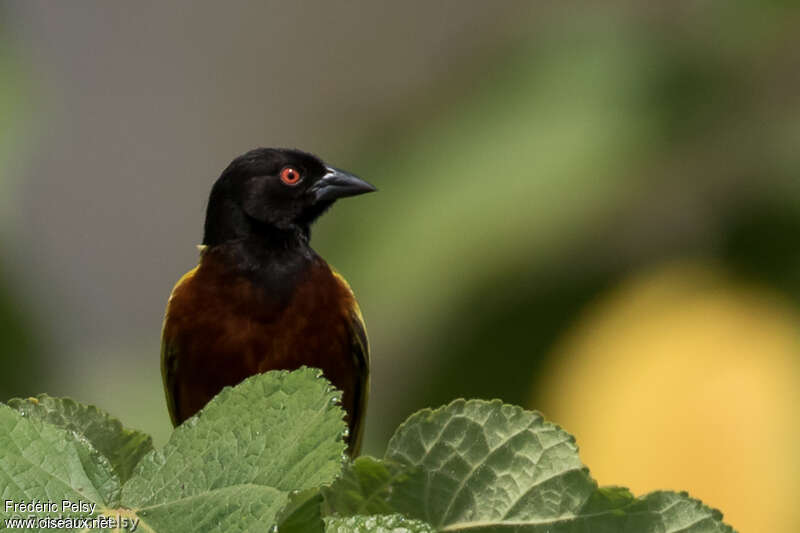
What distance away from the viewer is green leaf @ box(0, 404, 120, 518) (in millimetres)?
163

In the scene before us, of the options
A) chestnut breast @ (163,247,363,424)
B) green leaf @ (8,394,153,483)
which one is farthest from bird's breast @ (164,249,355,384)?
green leaf @ (8,394,153,483)

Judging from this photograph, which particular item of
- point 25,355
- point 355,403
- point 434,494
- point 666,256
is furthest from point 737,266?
point 434,494

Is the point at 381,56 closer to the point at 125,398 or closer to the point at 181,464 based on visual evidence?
the point at 125,398

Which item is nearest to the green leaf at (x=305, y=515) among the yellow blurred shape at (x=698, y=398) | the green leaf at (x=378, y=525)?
the green leaf at (x=378, y=525)

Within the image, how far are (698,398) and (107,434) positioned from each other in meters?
0.98

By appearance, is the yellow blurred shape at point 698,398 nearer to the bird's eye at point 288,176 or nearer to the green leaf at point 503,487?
the bird's eye at point 288,176

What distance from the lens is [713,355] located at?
1144mm

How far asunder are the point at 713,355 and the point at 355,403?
57 cm

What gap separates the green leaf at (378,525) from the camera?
18 centimetres

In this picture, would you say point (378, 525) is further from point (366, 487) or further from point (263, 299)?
point (263, 299)

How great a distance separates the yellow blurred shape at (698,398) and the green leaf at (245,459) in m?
0.94

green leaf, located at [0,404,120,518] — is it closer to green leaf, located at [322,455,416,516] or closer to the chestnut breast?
green leaf, located at [322,455,416,516]

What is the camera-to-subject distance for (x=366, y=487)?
0.68 ft

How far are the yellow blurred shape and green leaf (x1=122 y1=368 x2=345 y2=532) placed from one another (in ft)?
3.09
